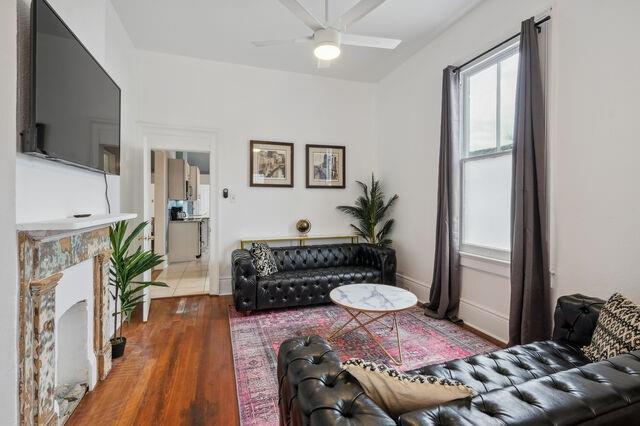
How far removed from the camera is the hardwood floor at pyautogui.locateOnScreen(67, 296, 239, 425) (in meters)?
→ 1.92

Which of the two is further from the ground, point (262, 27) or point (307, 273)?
point (262, 27)

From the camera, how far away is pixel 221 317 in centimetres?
357

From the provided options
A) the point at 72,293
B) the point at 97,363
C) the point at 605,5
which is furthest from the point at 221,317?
the point at 605,5

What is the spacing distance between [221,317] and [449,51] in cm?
404

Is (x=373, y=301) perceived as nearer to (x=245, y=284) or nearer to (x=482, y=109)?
(x=245, y=284)

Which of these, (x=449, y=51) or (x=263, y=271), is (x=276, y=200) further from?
(x=449, y=51)

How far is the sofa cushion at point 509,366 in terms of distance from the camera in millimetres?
1516

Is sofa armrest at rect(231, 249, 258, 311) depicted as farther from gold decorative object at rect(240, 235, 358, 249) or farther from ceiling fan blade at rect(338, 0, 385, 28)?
ceiling fan blade at rect(338, 0, 385, 28)

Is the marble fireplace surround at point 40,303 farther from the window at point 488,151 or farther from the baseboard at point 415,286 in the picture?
the baseboard at point 415,286

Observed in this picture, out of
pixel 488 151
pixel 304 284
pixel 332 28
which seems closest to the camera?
pixel 332 28

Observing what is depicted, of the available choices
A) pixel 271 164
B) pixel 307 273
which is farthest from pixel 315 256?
pixel 271 164

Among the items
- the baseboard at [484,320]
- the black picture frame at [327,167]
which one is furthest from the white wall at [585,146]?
the black picture frame at [327,167]

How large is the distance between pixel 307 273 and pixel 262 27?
9.67 feet

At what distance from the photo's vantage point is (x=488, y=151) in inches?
124
